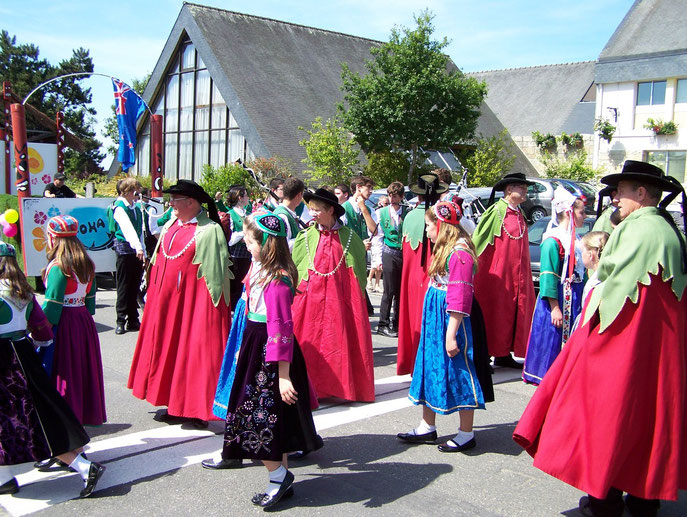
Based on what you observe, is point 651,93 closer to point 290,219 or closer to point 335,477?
point 290,219

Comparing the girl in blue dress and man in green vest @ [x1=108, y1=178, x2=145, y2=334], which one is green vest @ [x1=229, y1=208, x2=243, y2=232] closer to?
man in green vest @ [x1=108, y1=178, x2=145, y2=334]

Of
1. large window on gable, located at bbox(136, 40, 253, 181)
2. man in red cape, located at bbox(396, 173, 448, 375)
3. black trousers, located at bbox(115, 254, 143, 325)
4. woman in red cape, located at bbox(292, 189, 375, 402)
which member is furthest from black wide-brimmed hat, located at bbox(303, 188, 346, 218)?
large window on gable, located at bbox(136, 40, 253, 181)

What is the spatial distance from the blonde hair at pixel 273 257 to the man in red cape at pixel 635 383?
1745mm

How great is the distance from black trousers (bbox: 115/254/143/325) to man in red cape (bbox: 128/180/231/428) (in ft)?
13.3

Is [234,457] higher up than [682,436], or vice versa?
[682,436]

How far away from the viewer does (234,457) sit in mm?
3879

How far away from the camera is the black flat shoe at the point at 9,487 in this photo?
4020 mm

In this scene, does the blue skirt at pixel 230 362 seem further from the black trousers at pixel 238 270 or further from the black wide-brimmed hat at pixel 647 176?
the black trousers at pixel 238 270

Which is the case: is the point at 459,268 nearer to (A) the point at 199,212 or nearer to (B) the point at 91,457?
(A) the point at 199,212

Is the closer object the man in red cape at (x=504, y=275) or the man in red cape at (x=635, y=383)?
the man in red cape at (x=635, y=383)

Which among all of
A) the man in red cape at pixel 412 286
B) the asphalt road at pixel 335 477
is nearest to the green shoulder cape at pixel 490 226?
the man in red cape at pixel 412 286

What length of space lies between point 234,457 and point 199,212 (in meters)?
2.08

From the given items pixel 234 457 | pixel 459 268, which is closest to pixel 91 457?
pixel 234 457

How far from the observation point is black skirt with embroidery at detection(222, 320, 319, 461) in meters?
3.83
